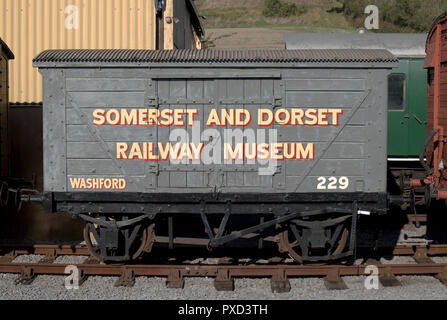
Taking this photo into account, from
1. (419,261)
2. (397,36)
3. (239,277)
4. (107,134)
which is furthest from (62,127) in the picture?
(397,36)

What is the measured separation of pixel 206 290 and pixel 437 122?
16.0 feet

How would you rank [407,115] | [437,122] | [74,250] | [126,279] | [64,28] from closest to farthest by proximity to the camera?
[126,279]
[437,122]
[74,250]
[64,28]
[407,115]

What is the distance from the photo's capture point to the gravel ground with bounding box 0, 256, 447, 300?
7.63 m

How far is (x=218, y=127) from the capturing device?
793 centimetres

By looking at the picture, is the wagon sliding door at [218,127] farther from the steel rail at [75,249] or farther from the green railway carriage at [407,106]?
the green railway carriage at [407,106]

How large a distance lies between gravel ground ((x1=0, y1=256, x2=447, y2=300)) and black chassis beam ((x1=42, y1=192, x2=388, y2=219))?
1.12 metres

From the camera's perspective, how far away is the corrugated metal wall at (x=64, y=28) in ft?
37.3

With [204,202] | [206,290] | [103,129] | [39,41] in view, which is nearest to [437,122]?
[204,202]

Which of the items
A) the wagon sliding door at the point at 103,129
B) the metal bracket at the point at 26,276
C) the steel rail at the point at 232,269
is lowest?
the metal bracket at the point at 26,276

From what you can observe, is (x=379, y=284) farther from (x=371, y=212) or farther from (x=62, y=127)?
(x=62, y=127)

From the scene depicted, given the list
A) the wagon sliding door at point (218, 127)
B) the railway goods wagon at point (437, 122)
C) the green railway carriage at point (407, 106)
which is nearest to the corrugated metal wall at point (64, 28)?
the wagon sliding door at point (218, 127)

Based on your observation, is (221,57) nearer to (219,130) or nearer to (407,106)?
(219,130)

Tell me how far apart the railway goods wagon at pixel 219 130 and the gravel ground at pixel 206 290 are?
2.86 ft

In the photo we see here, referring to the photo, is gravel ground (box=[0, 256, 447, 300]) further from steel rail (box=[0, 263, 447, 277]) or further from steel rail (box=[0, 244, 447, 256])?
steel rail (box=[0, 244, 447, 256])
